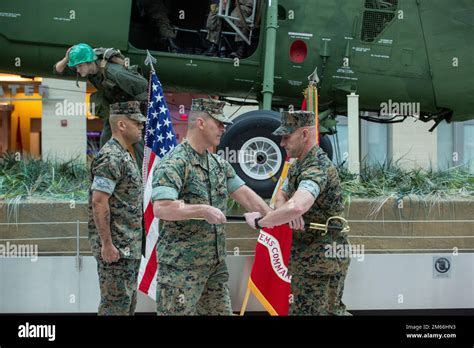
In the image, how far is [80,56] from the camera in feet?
20.8

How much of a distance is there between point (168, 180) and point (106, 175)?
2.18 ft

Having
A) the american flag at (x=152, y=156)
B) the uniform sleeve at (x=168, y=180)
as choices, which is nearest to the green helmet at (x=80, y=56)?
the american flag at (x=152, y=156)

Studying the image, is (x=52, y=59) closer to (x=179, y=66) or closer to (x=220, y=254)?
(x=179, y=66)

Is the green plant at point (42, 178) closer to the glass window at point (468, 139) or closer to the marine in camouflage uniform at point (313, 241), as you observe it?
the marine in camouflage uniform at point (313, 241)

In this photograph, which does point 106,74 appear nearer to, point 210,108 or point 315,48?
point 210,108

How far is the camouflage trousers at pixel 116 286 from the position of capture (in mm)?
4934

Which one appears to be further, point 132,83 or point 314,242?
point 132,83

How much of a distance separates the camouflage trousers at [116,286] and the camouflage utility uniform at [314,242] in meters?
1.10

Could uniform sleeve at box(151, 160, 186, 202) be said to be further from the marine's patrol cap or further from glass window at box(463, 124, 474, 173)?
glass window at box(463, 124, 474, 173)

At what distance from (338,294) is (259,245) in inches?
42.5

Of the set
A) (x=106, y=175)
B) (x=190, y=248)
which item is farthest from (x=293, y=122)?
(x=106, y=175)

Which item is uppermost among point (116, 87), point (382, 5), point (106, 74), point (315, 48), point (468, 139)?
point (382, 5)

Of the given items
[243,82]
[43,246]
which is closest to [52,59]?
[243,82]
